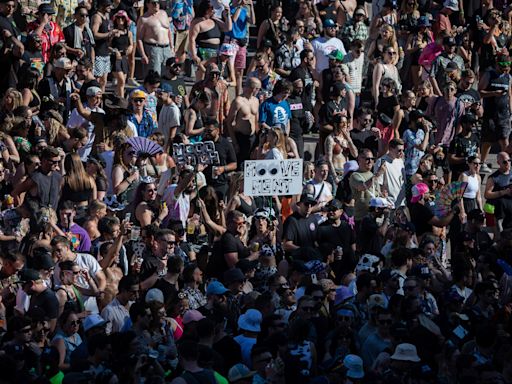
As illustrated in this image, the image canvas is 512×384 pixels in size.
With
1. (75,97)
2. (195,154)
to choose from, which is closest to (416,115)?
(195,154)

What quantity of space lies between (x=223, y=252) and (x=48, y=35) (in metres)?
5.56

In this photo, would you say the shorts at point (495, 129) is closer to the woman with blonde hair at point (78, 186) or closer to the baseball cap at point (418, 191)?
the baseball cap at point (418, 191)

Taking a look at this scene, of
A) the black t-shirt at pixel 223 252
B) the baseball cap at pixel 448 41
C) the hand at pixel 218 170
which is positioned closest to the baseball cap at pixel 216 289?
the black t-shirt at pixel 223 252

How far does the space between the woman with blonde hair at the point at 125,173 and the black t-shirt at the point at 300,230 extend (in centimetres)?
173

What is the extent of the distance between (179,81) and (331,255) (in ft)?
17.0

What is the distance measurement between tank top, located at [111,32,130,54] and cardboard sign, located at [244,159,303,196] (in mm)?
4296

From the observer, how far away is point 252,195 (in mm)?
16938

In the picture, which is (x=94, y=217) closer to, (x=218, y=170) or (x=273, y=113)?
(x=218, y=170)

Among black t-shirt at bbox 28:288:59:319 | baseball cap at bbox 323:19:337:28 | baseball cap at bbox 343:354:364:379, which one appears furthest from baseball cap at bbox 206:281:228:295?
baseball cap at bbox 323:19:337:28

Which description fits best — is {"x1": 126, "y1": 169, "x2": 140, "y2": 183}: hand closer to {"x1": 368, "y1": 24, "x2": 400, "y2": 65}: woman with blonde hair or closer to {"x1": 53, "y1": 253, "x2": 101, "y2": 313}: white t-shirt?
{"x1": 53, "y1": 253, "x2": 101, "y2": 313}: white t-shirt

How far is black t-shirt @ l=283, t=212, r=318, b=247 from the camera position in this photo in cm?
1636

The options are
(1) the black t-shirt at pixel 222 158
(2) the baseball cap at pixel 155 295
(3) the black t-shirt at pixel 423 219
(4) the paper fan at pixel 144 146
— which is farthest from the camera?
(1) the black t-shirt at pixel 222 158

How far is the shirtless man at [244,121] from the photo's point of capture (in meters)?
19.4

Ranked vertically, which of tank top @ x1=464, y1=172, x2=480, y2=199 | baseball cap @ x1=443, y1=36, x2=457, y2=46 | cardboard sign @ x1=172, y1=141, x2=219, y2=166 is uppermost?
baseball cap @ x1=443, y1=36, x2=457, y2=46
